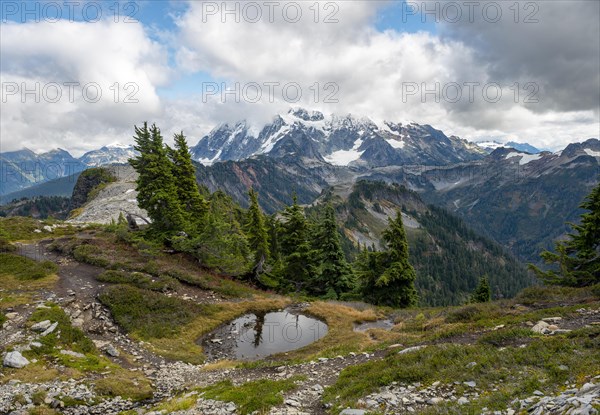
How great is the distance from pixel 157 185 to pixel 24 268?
14502mm

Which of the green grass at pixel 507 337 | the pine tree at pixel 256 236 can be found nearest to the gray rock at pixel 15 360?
the green grass at pixel 507 337

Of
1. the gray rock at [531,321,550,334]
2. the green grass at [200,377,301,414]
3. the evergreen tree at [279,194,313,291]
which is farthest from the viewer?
the evergreen tree at [279,194,313,291]

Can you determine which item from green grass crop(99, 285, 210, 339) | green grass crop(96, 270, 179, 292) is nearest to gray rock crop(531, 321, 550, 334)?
green grass crop(99, 285, 210, 339)

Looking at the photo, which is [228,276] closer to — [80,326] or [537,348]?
[80,326]

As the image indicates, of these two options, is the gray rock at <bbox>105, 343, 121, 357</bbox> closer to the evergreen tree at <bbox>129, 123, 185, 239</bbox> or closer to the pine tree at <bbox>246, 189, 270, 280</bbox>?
the evergreen tree at <bbox>129, 123, 185, 239</bbox>

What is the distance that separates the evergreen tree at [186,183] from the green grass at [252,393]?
29736 mm

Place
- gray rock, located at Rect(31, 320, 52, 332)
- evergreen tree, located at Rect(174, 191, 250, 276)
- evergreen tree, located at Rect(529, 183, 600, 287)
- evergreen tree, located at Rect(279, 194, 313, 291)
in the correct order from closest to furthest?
gray rock, located at Rect(31, 320, 52, 332) < evergreen tree, located at Rect(529, 183, 600, 287) < evergreen tree, located at Rect(174, 191, 250, 276) < evergreen tree, located at Rect(279, 194, 313, 291)

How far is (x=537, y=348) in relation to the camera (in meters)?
12.7

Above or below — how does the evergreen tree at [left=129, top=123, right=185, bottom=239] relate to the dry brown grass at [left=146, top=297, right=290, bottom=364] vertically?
above

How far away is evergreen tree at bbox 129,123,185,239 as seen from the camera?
3925 cm

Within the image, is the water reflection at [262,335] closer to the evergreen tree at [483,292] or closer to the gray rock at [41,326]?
the gray rock at [41,326]

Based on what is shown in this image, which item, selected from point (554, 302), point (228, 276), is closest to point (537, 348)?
point (554, 302)

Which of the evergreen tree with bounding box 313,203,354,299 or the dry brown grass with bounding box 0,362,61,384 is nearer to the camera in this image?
the dry brown grass with bounding box 0,362,61,384

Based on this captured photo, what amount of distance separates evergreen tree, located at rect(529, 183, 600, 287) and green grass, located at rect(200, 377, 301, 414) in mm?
28338
